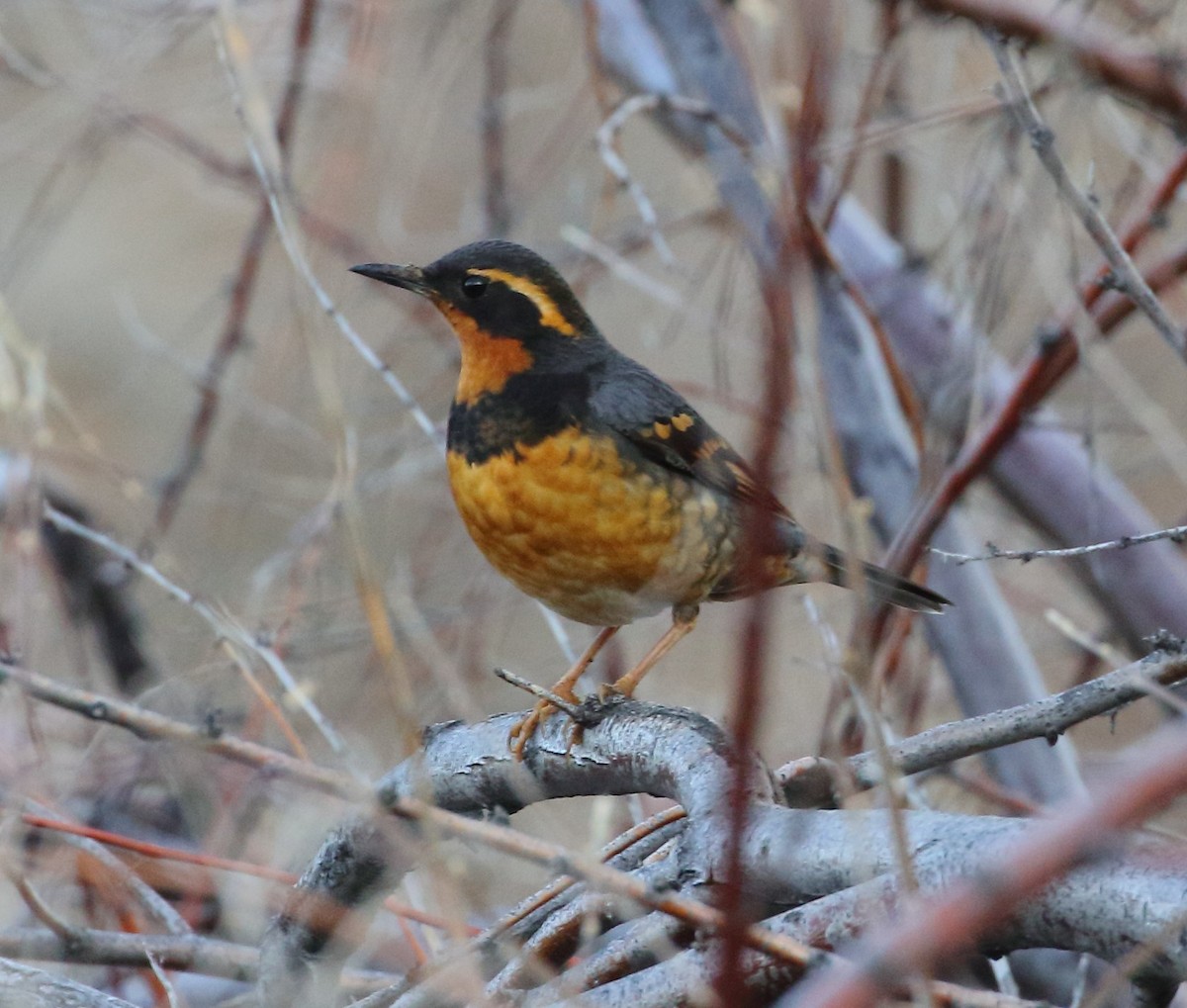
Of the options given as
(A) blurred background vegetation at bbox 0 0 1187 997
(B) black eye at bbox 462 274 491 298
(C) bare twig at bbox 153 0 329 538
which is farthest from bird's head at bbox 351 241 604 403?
(C) bare twig at bbox 153 0 329 538

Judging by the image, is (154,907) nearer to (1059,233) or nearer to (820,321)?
(820,321)

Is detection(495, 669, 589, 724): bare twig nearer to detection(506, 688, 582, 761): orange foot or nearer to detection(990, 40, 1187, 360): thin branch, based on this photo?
detection(506, 688, 582, 761): orange foot

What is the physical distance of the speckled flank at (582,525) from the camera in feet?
11.3

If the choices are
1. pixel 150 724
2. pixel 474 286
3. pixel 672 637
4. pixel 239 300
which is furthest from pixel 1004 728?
pixel 239 300

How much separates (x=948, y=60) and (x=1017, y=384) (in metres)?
1.95

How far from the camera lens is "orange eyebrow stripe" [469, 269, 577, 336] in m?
3.88

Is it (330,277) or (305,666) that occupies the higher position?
(330,277)

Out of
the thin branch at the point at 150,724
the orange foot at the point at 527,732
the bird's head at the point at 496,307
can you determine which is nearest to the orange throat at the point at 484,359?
the bird's head at the point at 496,307

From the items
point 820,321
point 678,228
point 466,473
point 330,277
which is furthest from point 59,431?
point 466,473

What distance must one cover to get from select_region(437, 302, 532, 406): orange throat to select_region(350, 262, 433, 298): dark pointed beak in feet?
0.36

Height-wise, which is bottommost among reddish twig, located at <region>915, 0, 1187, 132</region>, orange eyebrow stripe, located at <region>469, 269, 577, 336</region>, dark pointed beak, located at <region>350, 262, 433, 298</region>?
reddish twig, located at <region>915, 0, 1187, 132</region>

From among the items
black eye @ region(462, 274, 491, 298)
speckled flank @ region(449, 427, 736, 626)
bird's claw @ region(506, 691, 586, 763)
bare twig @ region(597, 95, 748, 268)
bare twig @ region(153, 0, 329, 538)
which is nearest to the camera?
bird's claw @ region(506, 691, 586, 763)

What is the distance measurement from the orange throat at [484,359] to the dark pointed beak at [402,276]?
109mm

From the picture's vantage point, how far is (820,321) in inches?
203
